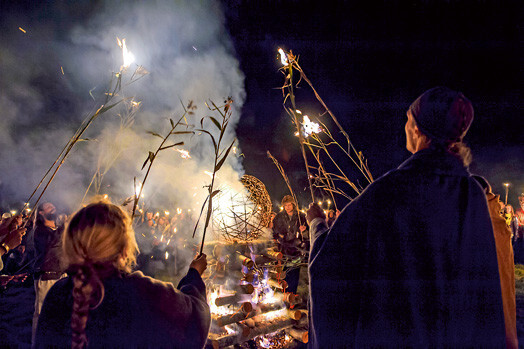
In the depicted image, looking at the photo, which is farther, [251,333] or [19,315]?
[19,315]

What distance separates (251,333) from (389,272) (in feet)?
11.6

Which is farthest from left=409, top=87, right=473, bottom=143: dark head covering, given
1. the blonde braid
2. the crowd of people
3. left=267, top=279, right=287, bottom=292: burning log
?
left=267, top=279, right=287, bottom=292: burning log

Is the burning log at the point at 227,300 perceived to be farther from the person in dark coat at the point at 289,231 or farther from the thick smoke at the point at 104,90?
the thick smoke at the point at 104,90

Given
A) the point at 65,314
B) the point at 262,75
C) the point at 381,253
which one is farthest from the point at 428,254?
the point at 262,75

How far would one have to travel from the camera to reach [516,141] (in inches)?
506

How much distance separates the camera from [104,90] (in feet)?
28.2

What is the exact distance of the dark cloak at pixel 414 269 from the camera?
128cm

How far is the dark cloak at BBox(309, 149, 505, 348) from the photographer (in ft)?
4.19

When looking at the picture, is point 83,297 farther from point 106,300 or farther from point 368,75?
point 368,75

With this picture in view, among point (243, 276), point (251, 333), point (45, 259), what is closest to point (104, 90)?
point (45, 259)

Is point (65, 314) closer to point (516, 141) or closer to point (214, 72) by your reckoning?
point (214, 72)

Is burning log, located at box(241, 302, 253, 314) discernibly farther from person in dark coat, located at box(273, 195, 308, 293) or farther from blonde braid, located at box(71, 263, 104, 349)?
blonde braid, located at box(71, 263, 104, 349)

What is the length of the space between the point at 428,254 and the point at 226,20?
35.5 feet

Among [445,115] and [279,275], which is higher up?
[445,115]
